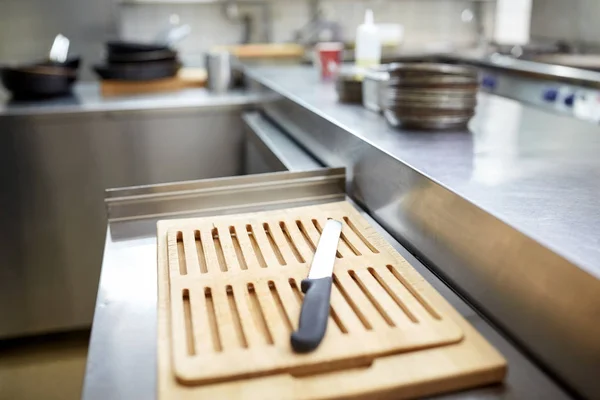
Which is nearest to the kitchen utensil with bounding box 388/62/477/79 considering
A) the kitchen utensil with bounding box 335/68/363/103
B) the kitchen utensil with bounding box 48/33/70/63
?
the kitchen utensil with bounding box 335/68/363/103

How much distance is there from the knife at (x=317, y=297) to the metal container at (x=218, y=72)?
1579mm

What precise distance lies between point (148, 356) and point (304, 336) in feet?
0.63

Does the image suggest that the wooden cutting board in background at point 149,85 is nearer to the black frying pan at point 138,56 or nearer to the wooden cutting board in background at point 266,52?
the black frying pan at point 138,56

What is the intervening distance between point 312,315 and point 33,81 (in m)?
1.88

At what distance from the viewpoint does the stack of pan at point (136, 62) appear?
91.5 inches

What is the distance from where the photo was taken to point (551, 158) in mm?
1013

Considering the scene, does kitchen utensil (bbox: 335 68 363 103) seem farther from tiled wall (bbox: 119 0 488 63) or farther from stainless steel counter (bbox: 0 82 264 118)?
tiled wall (bbox: 119 0 488 63)

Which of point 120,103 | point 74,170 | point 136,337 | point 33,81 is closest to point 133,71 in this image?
point 120,103

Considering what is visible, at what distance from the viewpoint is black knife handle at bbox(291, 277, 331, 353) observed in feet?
2.08

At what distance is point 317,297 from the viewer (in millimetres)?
709

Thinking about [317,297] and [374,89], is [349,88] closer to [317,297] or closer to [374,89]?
[374,89]

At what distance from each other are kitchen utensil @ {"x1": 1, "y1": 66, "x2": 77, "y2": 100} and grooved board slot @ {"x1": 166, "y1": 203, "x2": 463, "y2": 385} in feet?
4.88

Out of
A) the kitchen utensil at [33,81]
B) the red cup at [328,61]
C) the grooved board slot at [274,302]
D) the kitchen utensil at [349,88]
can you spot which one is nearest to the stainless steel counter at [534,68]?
the red cup at [328,61]

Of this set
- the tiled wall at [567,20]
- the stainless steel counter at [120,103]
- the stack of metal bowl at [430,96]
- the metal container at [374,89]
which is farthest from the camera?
the tiled wall at [567,20]
